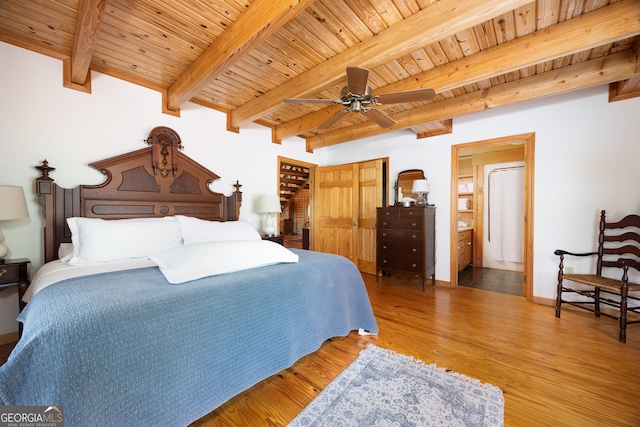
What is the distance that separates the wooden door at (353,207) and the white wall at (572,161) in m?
1.59

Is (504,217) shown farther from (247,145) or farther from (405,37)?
(247,145)

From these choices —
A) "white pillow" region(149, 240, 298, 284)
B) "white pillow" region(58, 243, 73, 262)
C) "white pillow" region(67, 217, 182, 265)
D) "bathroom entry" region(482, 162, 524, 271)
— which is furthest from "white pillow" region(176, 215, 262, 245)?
"bathroom entry" region(482, 162, 524, 271)

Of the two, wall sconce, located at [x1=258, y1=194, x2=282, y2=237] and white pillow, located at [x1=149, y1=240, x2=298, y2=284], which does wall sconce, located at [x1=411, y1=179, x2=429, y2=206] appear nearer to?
wall sconce, located at [x1=258, y1=194, x2=282, y2=237]

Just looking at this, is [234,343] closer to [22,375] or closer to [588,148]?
[22,375]

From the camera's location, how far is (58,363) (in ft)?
2.83

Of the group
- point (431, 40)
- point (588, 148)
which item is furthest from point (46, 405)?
Answer: point (588, 148)

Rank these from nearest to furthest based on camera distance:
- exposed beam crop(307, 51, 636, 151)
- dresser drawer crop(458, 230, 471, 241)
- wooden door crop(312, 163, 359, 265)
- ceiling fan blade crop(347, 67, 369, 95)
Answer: ceiling fan blade crop(347, 67, 369, 95) → exposed beam crop(307, 51, 636, 151) → dresser drawer crop(458, 230, 471, 241) → wooden door crop(312, 163, 359, 265)

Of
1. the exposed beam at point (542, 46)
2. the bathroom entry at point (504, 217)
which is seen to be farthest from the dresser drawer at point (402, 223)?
the bathroom entry at point (504, 217)

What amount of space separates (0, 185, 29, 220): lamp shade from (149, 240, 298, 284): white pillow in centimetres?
116

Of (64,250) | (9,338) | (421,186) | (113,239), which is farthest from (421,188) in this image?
(9,338)

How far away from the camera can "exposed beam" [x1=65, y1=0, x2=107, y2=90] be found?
1486 millimetres

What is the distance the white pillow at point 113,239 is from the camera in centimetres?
193

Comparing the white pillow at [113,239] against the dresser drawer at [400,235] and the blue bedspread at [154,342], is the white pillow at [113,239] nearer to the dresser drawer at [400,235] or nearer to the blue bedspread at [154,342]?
the blue bedspread at [154,342]

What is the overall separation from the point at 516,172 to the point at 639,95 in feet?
7.19
